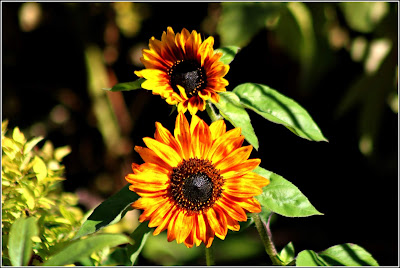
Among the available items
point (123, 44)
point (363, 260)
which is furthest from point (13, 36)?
point (363, 260)

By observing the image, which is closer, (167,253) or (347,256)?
(347,256)

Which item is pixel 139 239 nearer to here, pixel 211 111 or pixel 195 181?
→ pixel 195 181

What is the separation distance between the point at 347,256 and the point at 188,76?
0.38 metres

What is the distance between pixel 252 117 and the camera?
1604 millimetres

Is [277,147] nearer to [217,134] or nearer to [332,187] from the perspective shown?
[332,187]

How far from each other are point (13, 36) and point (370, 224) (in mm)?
1571

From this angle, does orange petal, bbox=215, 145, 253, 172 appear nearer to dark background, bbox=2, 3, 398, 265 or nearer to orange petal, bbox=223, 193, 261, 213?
orange petal, bbox=223, 193, 261, 213

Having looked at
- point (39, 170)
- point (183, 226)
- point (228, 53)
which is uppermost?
point (228, 53)

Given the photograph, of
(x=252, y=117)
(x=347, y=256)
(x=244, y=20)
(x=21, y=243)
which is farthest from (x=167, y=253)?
(x=21, y=243)

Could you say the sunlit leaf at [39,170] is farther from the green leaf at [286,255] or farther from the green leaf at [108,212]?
the green leaf at [286,255]

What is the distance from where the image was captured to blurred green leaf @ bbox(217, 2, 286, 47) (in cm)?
120

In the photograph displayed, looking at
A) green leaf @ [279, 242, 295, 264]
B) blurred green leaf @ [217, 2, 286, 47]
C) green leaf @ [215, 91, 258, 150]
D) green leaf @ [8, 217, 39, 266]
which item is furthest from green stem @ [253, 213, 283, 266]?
blurred green leaf @ [217, 2, 286, 47]

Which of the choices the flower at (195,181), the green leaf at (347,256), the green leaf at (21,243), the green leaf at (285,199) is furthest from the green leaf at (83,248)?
the green leaf at (347,256)

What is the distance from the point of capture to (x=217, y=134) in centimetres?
70
